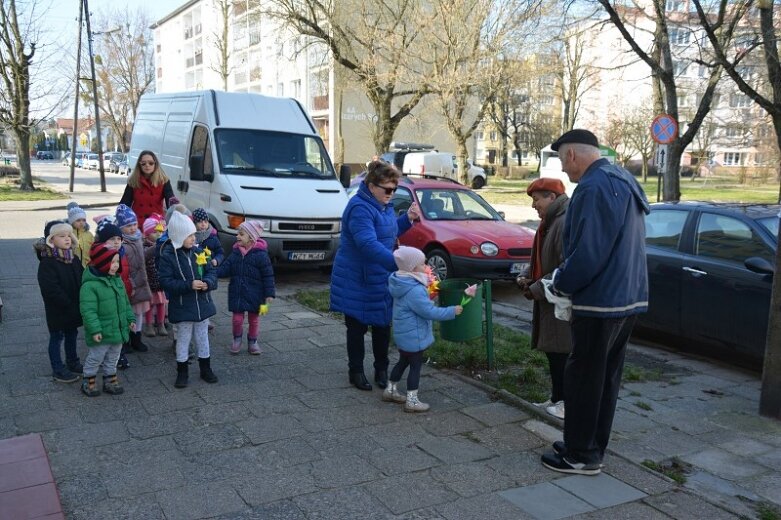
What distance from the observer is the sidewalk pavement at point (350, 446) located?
12.0 ft

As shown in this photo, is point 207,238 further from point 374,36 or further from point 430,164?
point 430,164

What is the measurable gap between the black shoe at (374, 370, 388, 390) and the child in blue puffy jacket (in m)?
0.57

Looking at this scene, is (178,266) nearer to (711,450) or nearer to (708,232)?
(711,450)

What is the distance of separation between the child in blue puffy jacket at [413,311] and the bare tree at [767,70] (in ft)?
7.98

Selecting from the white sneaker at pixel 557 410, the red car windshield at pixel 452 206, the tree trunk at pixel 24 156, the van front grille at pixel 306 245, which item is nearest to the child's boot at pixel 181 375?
the white sneaker at pixel 557 410

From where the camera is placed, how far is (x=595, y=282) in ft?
12.4

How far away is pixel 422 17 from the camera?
79.9ft

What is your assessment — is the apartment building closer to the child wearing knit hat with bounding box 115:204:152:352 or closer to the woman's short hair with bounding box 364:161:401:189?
the child wearing knit hat with bounding box 115:204:152:352

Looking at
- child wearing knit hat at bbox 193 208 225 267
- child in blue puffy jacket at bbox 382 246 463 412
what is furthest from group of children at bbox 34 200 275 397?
child in blue puffy jacket at bbox 382 246 463 412

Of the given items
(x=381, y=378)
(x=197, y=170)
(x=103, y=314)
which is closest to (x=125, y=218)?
(x=103, y=314)

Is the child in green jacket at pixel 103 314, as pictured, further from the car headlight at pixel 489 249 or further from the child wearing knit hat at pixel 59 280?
the car headlight at pixel 489 249

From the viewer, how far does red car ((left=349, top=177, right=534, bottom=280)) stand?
9492mm

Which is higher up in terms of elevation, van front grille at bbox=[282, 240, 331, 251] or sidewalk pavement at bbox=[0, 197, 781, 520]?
van front grille at bbox=[282, 240, 331, 251]

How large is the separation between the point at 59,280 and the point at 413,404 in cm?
292
